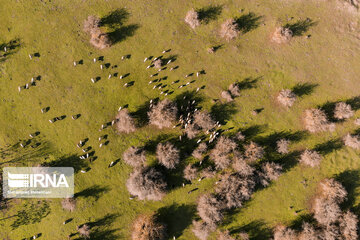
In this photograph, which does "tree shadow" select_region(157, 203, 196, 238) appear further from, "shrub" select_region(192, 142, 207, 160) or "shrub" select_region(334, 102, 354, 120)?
"shrub" select_region(334, 102, 354, 120)

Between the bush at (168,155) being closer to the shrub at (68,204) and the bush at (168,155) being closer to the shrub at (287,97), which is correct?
the shrub at (68,204)

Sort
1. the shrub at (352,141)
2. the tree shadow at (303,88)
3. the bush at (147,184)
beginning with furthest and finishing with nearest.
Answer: the tree shadow at (303,88)
the shrub at (352,141)
the bush at (147,184)

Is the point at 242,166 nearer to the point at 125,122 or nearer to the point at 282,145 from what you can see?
the point at 282,145

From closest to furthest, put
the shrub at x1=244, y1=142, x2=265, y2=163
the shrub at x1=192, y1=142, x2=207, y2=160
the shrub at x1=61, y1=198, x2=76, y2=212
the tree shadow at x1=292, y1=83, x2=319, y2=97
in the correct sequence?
the shrub at x1=244, y1=142, x2=265, y2=163
the shrub at x1=192, y1=142, x2=207, y2=160
the shrub at x1=61, y1=198, x2=76, y2=212
the tree shadow at x1=292, y1=83, x2=319, y2=97

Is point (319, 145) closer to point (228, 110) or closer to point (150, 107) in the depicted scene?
point (228, 110)

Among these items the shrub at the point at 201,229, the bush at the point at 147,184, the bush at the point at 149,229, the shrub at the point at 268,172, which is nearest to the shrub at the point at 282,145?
the shrub at the point at 268,172

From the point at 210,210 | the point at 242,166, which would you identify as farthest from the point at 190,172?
the point at 242,166

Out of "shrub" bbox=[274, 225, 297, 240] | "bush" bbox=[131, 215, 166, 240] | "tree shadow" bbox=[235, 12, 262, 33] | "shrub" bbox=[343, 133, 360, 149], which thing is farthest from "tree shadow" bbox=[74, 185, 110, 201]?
"shrub" bbox=[343, 133, 360, 149]
